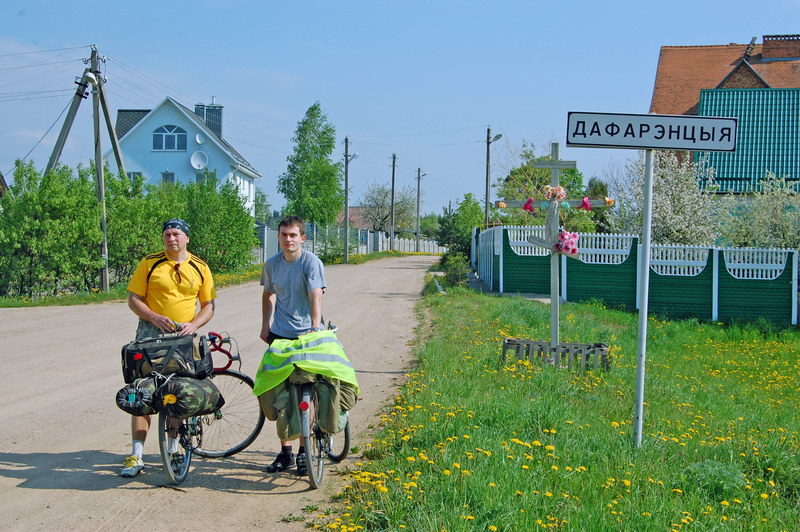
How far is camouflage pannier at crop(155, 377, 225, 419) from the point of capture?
18.2 feet

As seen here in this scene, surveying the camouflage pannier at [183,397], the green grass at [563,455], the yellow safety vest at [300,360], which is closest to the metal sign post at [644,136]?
the green grass at [563,455]

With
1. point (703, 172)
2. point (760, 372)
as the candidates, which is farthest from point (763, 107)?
point (760, 372)

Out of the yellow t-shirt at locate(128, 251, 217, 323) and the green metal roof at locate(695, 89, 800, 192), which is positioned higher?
the green metal roof at locate(695, 89, 800, 192)

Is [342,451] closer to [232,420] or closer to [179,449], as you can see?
[232,420]

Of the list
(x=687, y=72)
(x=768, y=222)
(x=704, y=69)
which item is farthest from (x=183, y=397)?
(x=704, y=69)

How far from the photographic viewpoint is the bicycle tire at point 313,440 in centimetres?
538

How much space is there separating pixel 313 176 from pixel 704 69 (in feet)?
86.7

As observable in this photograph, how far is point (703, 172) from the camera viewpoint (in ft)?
98.8

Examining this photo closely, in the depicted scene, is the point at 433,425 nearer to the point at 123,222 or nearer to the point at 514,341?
the point at 514,341

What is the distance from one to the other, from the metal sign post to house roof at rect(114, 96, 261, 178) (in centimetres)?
4882

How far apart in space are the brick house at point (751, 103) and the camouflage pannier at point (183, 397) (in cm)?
2973

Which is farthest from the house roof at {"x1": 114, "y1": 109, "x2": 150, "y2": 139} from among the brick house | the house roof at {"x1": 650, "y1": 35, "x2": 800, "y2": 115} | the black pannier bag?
the black pannier bag

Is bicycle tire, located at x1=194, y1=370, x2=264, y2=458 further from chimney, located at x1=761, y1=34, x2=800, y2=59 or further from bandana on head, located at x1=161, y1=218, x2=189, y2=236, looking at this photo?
chimney, located at x1=761, y1=34, x2=800, y2=59

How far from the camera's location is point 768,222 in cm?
2483
